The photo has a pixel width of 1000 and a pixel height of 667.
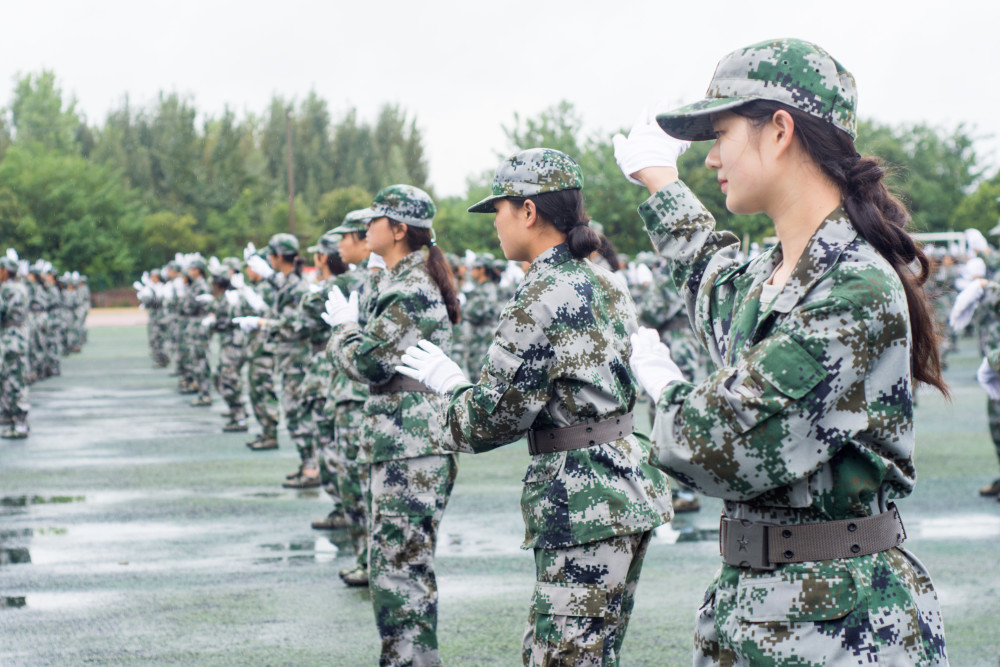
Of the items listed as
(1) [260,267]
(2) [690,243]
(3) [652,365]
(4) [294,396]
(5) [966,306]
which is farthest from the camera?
(1) [260,267]

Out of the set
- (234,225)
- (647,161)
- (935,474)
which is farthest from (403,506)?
(234,225)

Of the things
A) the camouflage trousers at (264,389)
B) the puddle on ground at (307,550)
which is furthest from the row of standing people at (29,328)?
the puddle on ground at (307,550)

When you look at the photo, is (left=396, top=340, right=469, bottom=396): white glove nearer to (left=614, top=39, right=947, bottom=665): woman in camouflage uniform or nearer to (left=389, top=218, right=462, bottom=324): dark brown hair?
(left=389, top=218, right=462, bottom=324): dark brown hair

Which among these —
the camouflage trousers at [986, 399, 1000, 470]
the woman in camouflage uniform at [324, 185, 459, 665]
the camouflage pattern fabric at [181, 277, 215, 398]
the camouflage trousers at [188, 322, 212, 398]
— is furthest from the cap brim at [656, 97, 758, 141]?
the camouflage trousers at [188, 322, 212, 398]

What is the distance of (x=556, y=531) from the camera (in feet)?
11.1

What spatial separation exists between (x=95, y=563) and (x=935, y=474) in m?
7.09

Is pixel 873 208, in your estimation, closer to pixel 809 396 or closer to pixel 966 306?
pixel 809 396

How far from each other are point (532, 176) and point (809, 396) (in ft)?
5.91

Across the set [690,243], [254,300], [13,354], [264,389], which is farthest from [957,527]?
[13,354]

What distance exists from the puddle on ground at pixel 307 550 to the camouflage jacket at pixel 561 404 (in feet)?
12.9

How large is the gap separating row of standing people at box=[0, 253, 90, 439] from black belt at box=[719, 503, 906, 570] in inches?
512

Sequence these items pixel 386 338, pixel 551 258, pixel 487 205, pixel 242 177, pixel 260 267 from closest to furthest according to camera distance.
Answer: pixel 551 258 < pixel 487 205 < pixel 386 338 < pixel 260 267 < pixel 242 177

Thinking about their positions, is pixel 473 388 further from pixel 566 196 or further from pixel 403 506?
pixel 403 506

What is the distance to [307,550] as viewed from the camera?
290 inches
